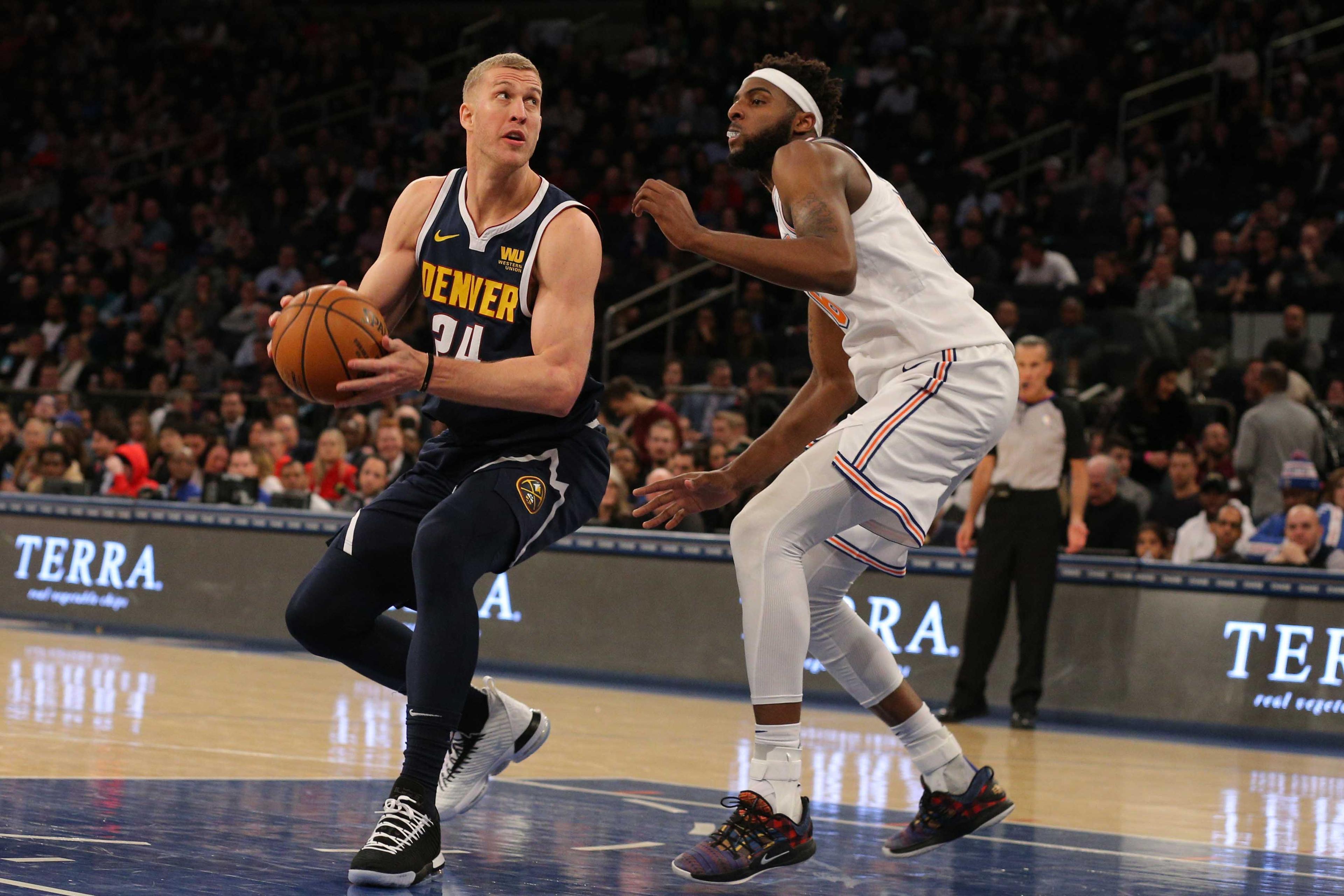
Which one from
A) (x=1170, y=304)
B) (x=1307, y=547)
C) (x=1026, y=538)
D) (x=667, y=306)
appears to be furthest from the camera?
(x=667, y=306)

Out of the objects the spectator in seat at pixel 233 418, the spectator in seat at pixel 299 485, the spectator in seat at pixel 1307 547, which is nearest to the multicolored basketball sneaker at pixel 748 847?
the spectator in seat at pixel 1307 547

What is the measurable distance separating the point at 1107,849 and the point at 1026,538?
4.59 meters

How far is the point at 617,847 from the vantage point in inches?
202

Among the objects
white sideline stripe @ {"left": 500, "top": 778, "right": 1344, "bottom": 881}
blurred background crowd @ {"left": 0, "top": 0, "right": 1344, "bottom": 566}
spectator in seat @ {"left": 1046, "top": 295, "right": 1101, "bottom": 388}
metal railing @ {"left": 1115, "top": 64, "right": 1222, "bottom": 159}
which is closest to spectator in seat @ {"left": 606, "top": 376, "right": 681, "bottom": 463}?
blurred background crowd @ {"left": 0, "top": 0, "right": 1344, "bottom": 566}

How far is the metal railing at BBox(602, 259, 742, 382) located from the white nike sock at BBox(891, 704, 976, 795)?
38.0 feet

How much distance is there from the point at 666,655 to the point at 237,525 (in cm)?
360

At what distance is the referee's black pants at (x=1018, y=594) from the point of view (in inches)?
399

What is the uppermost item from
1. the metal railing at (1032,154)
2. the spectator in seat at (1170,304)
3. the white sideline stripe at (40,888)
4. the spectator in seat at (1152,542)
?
the metal railing at (1032,154)

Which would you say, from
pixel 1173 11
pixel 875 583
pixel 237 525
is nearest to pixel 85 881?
pixel 875 583

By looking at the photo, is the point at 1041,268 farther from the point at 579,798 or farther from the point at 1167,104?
the point at 579,798

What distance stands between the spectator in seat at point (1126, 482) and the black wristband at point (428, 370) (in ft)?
26.6

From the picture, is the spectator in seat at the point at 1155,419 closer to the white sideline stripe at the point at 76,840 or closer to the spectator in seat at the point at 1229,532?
the spectator in seat at the point at 1229,532

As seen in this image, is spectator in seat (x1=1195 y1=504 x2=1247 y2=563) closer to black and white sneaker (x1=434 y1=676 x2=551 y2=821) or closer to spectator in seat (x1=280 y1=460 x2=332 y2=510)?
spectator in seat (x1=280 y1=460 x2=332 y2=510)

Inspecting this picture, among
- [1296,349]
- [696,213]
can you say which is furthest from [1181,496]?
[696,213]
